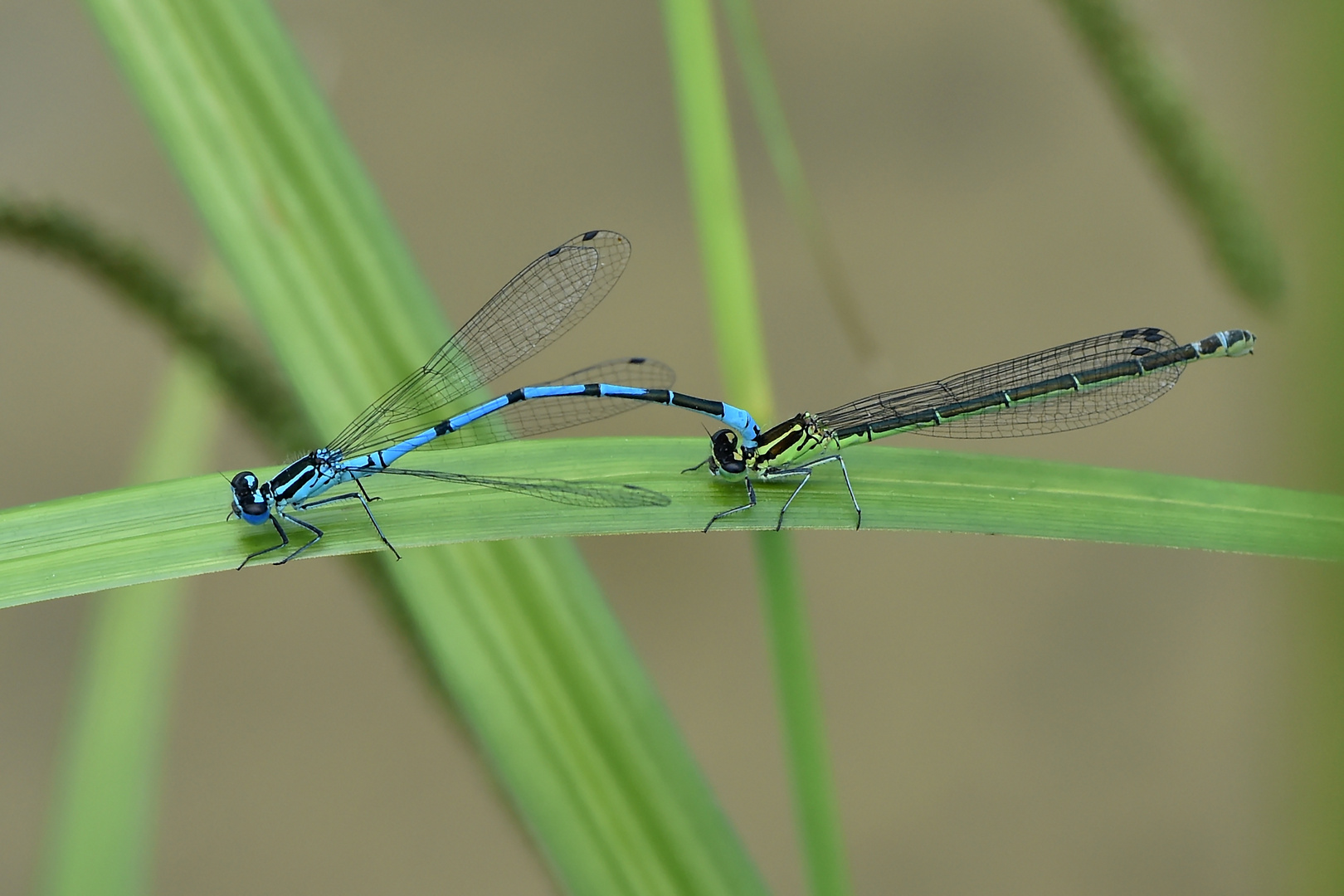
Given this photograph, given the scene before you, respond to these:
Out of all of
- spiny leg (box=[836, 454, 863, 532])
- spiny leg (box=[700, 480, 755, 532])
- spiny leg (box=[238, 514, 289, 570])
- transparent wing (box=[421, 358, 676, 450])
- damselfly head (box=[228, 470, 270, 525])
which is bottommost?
spiny leg (box=[836, 454, 863, 532])

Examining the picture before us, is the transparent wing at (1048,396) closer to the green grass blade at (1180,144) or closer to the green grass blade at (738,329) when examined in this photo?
the green grass blade at (1180,144)

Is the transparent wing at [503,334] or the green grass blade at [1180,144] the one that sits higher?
the transparent wing at [503,334]

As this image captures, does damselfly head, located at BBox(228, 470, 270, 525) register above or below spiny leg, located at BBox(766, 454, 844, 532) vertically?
above

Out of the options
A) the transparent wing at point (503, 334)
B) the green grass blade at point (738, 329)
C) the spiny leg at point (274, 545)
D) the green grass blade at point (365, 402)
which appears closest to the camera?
the green grass blade at point (365, 402)

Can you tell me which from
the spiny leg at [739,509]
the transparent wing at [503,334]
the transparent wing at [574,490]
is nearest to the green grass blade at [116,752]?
the transparent wing at [503,334]

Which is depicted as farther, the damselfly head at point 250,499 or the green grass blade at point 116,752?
the green grass blade at point 116,752

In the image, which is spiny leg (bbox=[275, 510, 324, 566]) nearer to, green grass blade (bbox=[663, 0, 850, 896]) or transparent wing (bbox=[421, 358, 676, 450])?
transparent wing (bbox=[421, 358, 676, 450])

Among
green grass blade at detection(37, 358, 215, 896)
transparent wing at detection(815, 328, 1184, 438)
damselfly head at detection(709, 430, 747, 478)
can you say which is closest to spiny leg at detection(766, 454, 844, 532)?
damselfly head at detection(709, 430, 747, 478)
